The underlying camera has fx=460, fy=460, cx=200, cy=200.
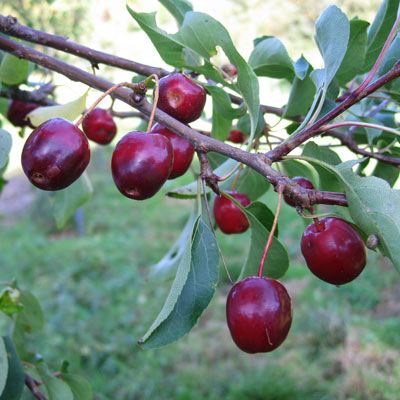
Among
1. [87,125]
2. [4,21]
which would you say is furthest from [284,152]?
[87,125]

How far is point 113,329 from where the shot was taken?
345cm

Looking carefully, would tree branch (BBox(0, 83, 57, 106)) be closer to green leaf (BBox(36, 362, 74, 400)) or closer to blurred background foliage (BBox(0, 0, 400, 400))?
blurred background foliage (BBox(0, 0, 400, 400))

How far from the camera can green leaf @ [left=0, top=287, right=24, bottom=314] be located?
109 centimetres

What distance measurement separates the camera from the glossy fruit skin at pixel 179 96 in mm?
841

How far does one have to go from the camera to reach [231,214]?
1065 millimetres

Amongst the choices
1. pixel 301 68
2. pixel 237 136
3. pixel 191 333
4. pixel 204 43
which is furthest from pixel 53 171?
pixel 191 333

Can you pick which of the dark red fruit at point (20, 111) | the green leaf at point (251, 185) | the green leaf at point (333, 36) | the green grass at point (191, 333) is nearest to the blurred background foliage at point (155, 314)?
the green grass at point (191, 333)

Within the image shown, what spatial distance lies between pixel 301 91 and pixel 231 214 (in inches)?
12.4

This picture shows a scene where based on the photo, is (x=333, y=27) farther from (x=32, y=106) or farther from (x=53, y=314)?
(x=53, y=314)

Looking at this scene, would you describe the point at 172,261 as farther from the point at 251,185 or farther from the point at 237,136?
the point at 237,136

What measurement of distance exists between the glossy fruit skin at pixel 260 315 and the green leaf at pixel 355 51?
48cm

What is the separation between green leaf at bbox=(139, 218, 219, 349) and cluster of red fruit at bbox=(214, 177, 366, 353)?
48 mm

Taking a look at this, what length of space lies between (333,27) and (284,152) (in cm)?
25

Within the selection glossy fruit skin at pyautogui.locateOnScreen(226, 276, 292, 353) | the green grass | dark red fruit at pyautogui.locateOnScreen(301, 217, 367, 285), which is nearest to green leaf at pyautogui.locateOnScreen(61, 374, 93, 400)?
glossy fruit skin at pyautogui.locateOnScreen(226, 276, 292, 353)
